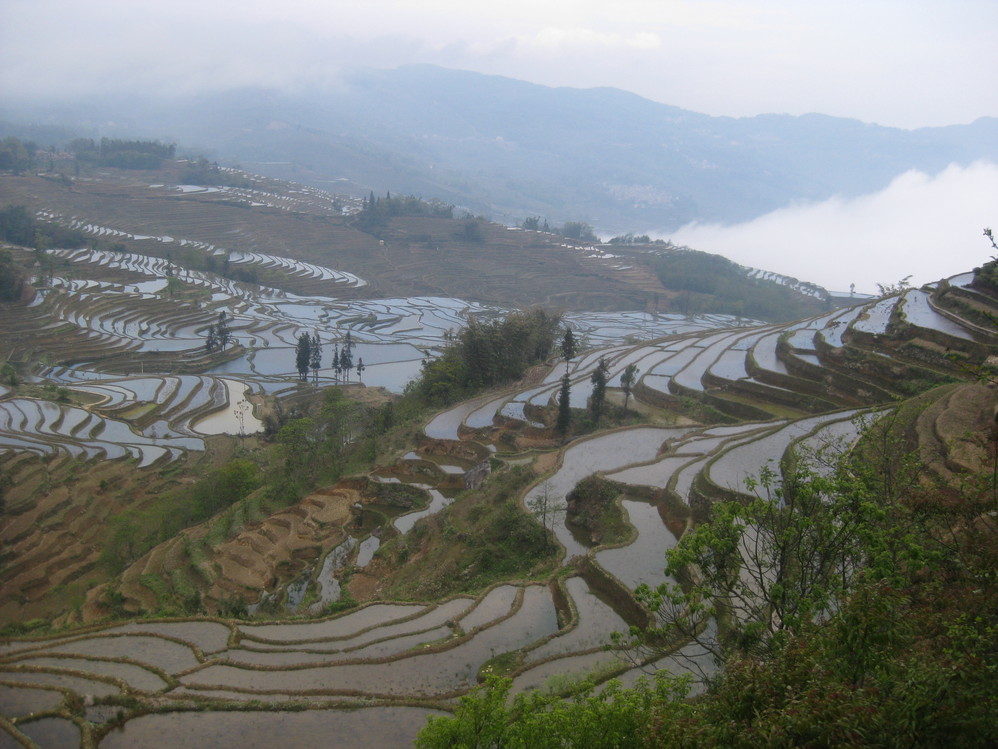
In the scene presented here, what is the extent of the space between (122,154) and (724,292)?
87752mm

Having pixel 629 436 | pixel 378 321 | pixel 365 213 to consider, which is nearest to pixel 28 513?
pixel 629 436

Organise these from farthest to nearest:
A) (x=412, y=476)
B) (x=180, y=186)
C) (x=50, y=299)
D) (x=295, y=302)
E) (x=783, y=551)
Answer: (x=180, y=186), (x=295, y=302), (x=50, y=299), (x=412, y=476), (x=783, y=551)

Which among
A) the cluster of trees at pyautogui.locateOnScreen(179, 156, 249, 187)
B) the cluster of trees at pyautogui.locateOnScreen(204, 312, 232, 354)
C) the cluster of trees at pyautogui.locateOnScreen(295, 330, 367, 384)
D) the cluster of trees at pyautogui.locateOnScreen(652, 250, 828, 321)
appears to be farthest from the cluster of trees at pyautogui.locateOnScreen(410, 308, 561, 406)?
the cluster of trees at pyautogui.locateOnScreen(179, 156, 249, 187)

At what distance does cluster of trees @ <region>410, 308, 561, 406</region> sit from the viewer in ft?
92.2

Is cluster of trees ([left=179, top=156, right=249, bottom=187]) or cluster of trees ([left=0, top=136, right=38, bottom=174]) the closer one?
cluster of trees ([left=0, top=136, right=38, bottom=174])

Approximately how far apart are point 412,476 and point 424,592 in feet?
25.1

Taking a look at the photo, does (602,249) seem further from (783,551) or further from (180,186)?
(783,551)

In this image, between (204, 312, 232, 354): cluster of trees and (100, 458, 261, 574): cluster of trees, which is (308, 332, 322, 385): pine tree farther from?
(100, 458, 261, 574): cluster of trees

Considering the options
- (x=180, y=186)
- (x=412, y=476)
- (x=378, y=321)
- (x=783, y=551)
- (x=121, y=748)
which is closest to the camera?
(x=783, y=551)

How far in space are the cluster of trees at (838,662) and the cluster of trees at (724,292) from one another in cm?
6085

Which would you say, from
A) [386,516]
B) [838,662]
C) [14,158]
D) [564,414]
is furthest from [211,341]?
[14,158]

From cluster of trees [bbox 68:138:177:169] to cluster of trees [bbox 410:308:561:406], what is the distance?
87.7 meters

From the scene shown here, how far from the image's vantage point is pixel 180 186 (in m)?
89.9

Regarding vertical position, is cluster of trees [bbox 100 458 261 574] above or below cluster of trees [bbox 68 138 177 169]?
below
